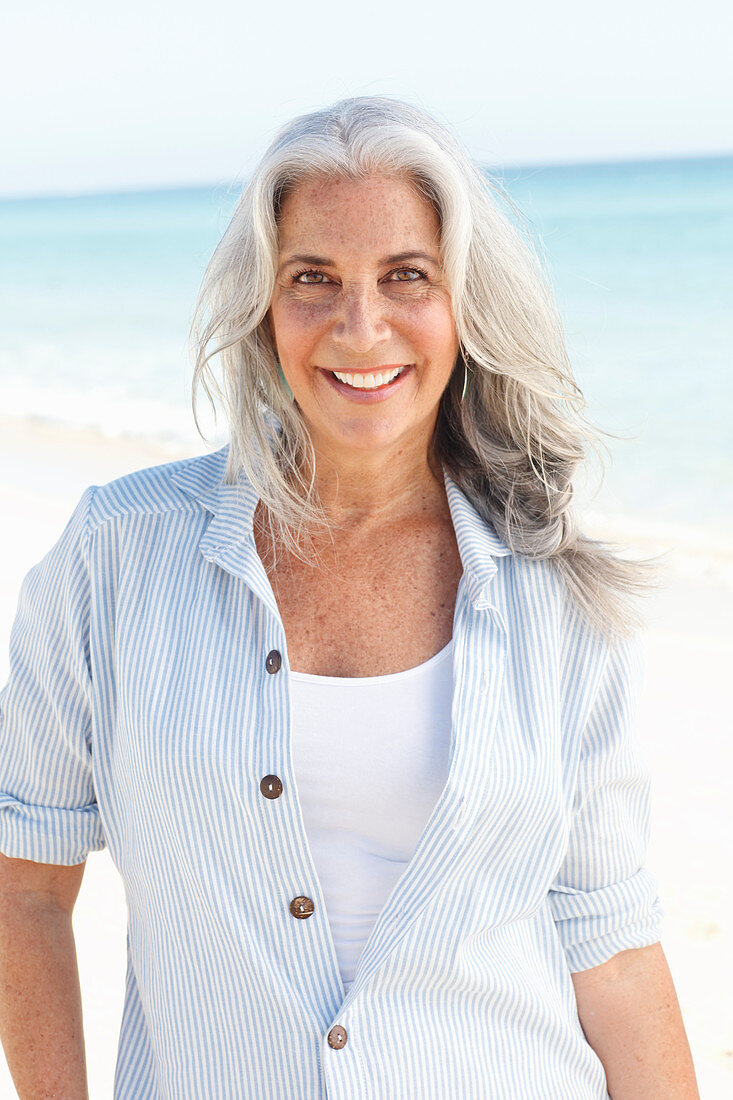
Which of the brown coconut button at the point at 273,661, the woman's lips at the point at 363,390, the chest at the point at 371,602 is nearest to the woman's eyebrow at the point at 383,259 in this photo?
the woman's lips at the point at 363,390

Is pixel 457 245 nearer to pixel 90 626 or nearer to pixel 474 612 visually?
pixel 474 612

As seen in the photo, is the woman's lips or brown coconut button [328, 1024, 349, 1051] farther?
the woman's lips

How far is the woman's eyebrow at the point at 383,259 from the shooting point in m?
1.73

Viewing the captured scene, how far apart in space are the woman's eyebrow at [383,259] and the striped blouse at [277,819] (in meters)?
0.37

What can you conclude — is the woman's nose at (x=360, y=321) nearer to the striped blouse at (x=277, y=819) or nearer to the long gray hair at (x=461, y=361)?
the long gray hair at (x=461, y=361)

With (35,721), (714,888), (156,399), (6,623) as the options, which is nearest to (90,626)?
(35,721)

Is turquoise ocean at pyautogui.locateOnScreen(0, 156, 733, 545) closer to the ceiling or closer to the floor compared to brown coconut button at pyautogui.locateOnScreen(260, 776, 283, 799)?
closer to the ceiling

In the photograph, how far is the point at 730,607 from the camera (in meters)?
6.71

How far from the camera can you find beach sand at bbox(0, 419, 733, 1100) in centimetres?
341

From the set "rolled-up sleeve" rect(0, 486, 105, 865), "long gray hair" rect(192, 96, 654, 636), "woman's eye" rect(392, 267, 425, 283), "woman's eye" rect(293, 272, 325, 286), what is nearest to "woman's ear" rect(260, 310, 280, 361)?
"long gray hair" rect(192, 96, 654, 636)

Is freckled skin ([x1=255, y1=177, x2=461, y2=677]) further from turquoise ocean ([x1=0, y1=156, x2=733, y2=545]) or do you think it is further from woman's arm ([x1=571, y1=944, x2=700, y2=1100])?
woman's arm ([x1=571, y1=944, x2=700, y2=1100])

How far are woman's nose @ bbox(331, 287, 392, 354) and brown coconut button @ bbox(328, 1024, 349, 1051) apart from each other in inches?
36.6

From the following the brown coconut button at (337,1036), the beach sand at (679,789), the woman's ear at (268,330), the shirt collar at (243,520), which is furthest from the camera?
the beach sand at (679,789)

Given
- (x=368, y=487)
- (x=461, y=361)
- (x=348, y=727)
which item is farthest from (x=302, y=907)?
(x=461, y=361)
